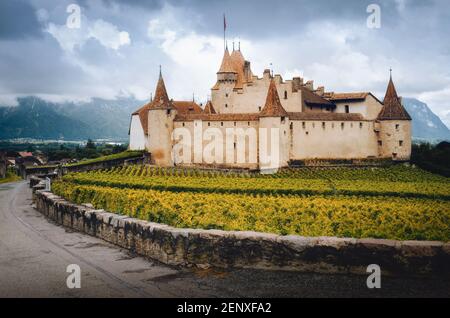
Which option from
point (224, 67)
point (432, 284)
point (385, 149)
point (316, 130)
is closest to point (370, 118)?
point (385, 149)

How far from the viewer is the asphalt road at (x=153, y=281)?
319 inches

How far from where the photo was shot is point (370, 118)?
6669 centimetres

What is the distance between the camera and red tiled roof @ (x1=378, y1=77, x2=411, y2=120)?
65.7m

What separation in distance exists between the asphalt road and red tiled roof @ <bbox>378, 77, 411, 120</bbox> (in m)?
59.7

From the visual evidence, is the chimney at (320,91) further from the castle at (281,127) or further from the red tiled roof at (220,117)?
the red tiled roof at (220,117)

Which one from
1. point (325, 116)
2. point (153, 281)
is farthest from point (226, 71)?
point (153, 281)

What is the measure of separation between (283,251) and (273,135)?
166 ft

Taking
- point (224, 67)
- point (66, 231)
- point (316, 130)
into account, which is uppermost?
point (224, 67)

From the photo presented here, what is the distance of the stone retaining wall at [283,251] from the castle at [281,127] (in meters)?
48.8

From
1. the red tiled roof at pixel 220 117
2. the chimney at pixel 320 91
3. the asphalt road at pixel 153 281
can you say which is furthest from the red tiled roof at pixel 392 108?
the asphalt road at pixel 153 281

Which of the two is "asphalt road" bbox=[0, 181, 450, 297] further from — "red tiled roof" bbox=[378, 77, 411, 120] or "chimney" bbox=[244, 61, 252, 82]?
"chimney" bbox=[244, 61, 252, 82]

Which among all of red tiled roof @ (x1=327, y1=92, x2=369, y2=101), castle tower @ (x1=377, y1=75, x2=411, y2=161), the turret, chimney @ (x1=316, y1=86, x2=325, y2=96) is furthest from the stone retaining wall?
chimney @ (x1=316, y1=86, x2=325, y2=96)
